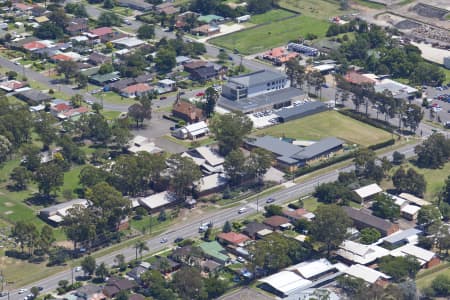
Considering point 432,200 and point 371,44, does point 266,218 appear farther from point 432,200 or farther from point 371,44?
point 371,44

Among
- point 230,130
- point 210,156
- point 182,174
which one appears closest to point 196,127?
point 230,130

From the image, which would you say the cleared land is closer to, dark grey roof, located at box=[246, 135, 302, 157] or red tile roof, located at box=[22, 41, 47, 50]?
dark grey roof, located at box=[246, 135, 302, 157]

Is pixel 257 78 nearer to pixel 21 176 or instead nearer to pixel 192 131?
pixel 192 131

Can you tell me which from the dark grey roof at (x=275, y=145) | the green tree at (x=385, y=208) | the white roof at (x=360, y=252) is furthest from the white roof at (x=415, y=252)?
the dark grey roof at (x=275, y=145)

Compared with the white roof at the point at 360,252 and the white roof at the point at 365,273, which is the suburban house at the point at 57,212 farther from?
the white roof at the point at 365,273

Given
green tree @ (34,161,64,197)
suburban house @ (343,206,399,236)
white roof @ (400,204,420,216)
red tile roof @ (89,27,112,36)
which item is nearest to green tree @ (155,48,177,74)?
red tile roof @ (89,27,112,36)
